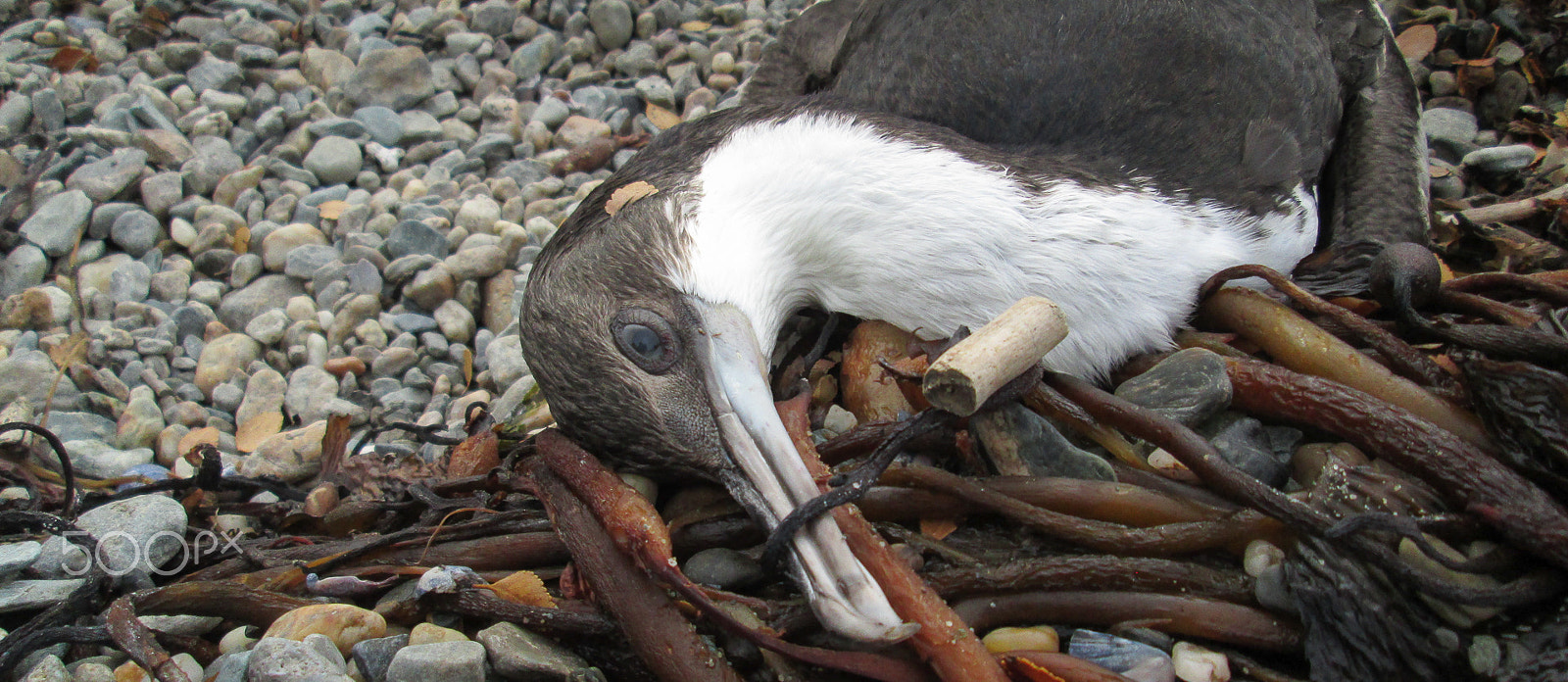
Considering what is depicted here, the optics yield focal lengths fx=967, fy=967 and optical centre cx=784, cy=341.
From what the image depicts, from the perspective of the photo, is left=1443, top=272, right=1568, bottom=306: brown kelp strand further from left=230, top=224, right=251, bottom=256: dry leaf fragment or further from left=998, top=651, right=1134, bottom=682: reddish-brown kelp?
left=230, top=224, right=251, bottom=256: dry leaf fragment

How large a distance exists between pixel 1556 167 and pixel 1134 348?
182cm

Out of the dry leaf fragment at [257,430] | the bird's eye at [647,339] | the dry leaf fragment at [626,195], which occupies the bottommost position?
the dry leaf fragment at [257,430]

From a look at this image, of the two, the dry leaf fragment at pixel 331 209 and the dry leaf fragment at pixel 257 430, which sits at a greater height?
the dry leaf fragment at pixel 331 209

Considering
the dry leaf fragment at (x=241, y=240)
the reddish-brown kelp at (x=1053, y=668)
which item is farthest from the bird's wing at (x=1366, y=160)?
the dry leaf fragment at (x=241, y=240)

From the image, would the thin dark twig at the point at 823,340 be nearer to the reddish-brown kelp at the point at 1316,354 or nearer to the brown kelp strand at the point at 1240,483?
the brown kelp strand at the point at 1240,483

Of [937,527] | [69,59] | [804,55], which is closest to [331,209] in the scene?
[69,59]

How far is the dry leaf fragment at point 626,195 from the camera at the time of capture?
88.6 inches

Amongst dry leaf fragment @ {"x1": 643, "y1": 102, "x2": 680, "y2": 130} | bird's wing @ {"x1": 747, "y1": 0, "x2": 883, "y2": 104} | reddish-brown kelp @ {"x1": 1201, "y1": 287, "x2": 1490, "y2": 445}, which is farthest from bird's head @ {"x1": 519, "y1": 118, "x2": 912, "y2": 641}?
dry leaf fragment @ {"x1": 643, "y1": 102, "x2": 680, "y2": 130}

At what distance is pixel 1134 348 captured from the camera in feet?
7.11

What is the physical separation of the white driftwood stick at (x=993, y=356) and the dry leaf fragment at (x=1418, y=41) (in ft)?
8.91

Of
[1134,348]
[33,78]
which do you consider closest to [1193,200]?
→ [1134,348]

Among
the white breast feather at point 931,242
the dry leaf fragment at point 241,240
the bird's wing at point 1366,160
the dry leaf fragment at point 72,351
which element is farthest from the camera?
the dry leaf fragment at point 241,240

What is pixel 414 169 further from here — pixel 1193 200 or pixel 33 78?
pixel 1193 200

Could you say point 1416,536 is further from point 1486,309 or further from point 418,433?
point 418,433
